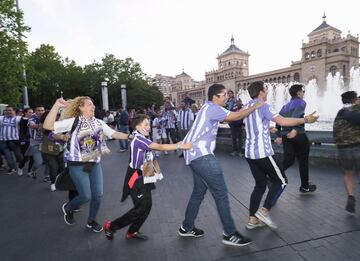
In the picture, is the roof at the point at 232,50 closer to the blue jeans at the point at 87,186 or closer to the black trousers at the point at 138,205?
the blue jeans at the point at 87,186

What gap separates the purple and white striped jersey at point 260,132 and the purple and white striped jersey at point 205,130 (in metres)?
0.60

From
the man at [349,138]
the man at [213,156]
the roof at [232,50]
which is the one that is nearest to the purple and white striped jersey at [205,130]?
the man at [213,156]

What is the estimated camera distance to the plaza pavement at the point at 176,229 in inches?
135

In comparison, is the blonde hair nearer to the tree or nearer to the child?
the child

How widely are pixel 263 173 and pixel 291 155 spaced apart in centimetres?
182

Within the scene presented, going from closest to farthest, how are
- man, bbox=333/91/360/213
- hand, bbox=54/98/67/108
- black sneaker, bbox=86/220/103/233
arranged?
hand, bbox=54/98/67/108 < black sneaker, bbox=86/220/103/233 < man, bbox=333/91/360/213

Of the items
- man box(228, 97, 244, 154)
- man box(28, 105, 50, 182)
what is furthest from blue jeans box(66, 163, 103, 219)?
man box(228, 97, 244, 154)

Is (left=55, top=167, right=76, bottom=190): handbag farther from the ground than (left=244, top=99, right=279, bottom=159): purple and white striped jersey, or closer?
closer

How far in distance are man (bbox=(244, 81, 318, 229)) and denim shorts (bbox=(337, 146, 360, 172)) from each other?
1062 mm

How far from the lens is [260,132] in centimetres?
395

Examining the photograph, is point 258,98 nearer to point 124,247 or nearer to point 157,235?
point 157,235

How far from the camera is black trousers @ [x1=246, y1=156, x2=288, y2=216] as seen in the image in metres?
3.91

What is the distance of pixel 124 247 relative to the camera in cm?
367

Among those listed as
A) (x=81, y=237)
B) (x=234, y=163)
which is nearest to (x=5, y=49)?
(x=234, y=163)
